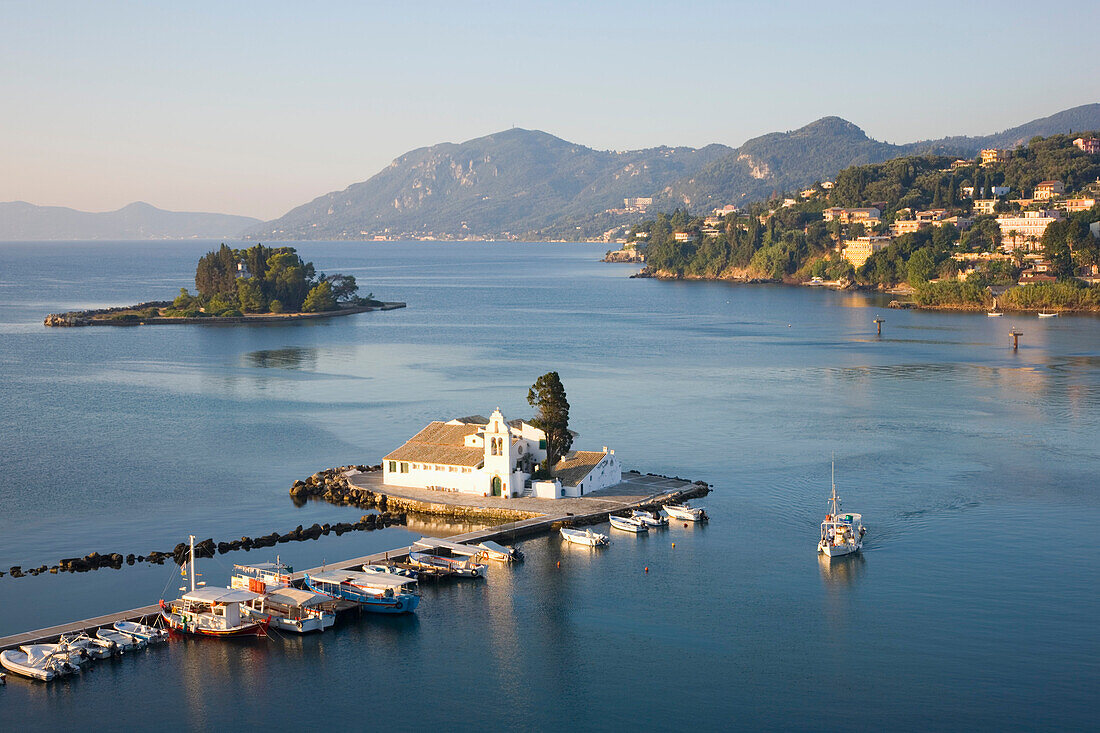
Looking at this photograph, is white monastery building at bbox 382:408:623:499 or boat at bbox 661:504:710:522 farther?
white monastery building at bbox 382:408:623:499

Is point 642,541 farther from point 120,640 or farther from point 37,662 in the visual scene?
point 37,662

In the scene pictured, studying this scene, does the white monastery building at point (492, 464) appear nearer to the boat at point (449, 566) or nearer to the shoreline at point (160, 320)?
the boat at point (449, 566)

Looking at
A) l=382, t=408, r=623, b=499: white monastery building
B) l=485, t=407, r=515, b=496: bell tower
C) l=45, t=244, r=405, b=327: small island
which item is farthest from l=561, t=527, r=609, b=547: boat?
l=45, t=244, r=405, b=327: small island

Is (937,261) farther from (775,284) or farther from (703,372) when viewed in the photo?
(703,372)

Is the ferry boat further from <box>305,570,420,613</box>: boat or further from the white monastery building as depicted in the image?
the white monastery building

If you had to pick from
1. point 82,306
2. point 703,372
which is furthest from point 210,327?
point 703,372

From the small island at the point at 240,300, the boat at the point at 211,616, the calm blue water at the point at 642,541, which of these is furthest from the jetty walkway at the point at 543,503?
the small island at the point at 240,300

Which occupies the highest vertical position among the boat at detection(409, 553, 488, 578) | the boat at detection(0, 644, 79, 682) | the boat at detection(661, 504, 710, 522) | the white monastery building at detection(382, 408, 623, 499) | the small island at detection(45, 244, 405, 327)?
the small island at detection(45, 244, 405, 327)
